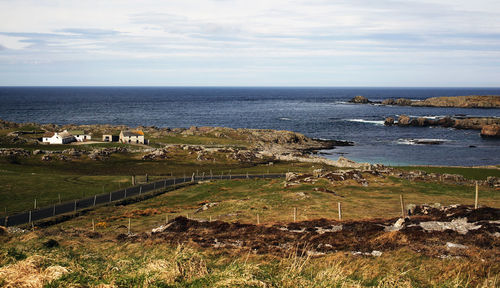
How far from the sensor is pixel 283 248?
2209 centimetres

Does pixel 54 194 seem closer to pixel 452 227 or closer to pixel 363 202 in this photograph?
pixel 363 202

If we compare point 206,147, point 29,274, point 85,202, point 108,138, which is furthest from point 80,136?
point 29,274

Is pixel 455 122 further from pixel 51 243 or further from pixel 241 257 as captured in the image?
pixel 51 243

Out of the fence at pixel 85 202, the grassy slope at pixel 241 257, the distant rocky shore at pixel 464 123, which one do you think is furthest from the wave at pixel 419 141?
the fence at pixel 85 202

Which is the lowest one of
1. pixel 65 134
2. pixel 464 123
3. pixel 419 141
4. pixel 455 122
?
pixel 419 141

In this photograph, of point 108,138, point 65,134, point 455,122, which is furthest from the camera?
point 455,122

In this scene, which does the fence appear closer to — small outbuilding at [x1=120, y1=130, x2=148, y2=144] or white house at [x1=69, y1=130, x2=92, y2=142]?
small outbuilding at [x1=120, y1=130, x2=148, y2=144]

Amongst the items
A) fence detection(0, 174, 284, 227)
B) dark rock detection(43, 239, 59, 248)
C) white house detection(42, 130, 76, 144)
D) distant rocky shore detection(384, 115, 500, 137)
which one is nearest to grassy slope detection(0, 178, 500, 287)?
dark rock detection(43, 239, 59, 248)

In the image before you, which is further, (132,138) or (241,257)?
(132,138)

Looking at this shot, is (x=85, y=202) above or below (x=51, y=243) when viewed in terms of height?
below

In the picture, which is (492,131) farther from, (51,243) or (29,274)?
(29,274)

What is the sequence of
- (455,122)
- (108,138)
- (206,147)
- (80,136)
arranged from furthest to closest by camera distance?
→ (455,122)
(108,138)
(80,136)
(206,147)

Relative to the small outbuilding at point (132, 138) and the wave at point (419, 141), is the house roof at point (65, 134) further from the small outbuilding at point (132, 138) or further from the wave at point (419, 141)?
the wave at point (419, 141)

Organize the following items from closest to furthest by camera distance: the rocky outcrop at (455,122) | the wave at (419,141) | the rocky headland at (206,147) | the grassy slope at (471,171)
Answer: the grassy slope at (471,171), the rocky headland at (206,147), the wave at (419,141), the rocky outcrop at (455,122)
